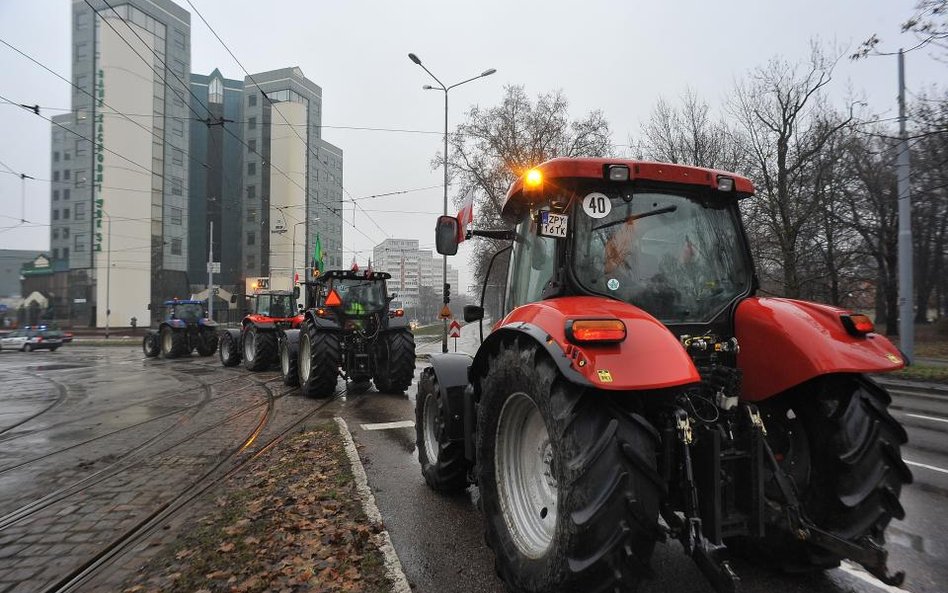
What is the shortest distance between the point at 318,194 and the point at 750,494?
155ft

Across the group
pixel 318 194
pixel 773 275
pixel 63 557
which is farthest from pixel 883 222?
pixel 318 194

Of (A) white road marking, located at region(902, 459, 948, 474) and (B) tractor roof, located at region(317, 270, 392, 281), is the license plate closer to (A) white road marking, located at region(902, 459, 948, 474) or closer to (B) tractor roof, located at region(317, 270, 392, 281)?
(A) white road marking, located at region(902, 459, 948, 474)

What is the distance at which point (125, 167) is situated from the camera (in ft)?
128

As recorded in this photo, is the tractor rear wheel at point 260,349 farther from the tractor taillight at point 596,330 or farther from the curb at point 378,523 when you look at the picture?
the tractor taillight at point 596,330

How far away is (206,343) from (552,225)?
22.0m

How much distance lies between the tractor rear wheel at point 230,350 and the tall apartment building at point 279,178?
33.0 meters

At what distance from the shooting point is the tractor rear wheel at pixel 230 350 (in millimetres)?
16141

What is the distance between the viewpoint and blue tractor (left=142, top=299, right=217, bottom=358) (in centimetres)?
2033

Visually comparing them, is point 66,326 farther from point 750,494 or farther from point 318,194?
point 750,494

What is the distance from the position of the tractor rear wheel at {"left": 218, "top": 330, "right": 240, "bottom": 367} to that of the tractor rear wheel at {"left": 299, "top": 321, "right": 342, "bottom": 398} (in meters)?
7.38

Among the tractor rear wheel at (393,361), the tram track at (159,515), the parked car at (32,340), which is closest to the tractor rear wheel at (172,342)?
the parked car at (32,340)

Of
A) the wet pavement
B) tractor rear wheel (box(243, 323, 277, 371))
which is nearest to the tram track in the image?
the wet pavement

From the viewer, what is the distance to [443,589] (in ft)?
9.41

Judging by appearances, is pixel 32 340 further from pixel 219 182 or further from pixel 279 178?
pixel 219 182
